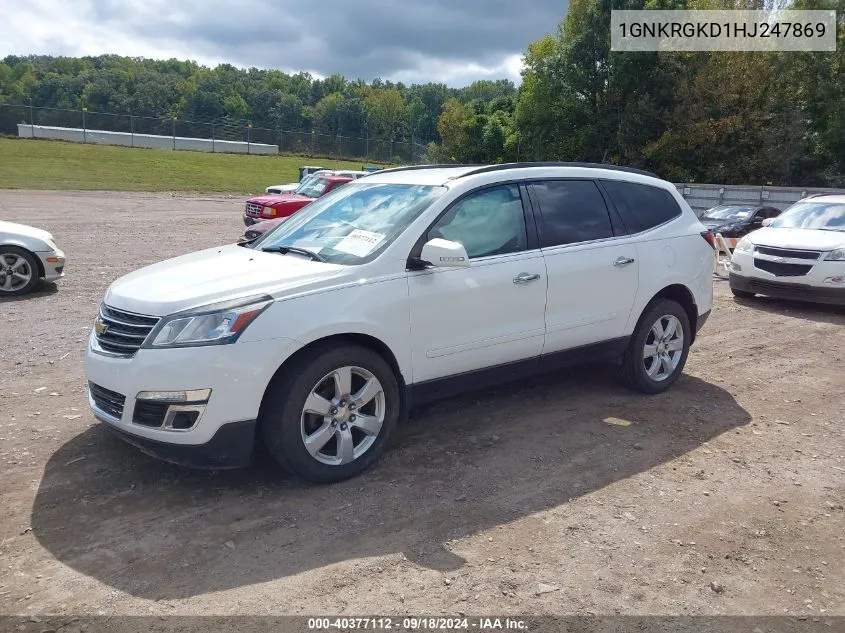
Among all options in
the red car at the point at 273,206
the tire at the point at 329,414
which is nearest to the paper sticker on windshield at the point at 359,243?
the tire at the point at 329,414

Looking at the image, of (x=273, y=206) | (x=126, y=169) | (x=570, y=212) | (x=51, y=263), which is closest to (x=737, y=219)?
(x=273, y=206)

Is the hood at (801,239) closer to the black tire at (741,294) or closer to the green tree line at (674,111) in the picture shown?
the black tire at (741,294)

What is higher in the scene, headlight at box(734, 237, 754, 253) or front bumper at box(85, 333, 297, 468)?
headlight at box(734, 237, 754, 253)

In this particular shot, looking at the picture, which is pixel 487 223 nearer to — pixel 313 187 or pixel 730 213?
pixel 313 187

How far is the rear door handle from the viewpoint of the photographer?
4895 millimetres

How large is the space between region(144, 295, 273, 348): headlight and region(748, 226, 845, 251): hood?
8998mm

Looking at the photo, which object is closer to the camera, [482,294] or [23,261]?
[482,294]

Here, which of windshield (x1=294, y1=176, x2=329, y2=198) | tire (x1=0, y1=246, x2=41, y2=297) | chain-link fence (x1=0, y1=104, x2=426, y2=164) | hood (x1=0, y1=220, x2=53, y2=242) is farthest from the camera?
chain-link fence (x1=0, y1=104, x2=426, y2=164)

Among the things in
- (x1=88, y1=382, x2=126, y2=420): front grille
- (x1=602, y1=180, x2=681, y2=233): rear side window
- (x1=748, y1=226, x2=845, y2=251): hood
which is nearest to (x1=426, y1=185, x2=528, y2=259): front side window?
(x1=602, y1=180, x2=681, y2=233): rear side window

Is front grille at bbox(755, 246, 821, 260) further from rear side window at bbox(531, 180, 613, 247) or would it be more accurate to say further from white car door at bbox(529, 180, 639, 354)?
rear side window at bbox(531, 180, 613, 247)

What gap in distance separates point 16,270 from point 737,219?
16567 millimetres

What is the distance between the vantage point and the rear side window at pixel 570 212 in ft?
17.2

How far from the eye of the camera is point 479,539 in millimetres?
3639

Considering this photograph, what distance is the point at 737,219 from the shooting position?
18.6m
